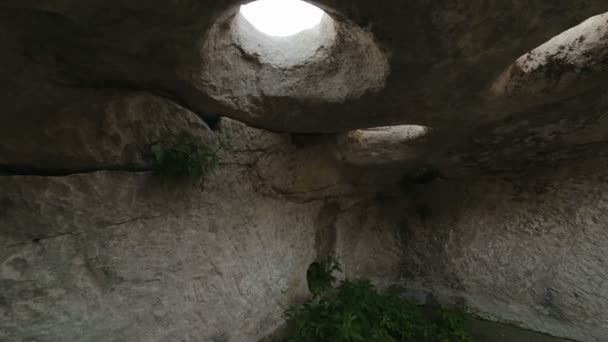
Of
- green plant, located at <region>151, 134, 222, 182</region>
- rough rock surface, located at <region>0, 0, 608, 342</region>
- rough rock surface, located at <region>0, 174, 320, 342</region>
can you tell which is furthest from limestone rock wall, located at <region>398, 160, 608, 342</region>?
green plant, located at <region>151, 134, 222, 182</region>

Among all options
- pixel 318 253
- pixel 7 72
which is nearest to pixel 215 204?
pixel 7 72

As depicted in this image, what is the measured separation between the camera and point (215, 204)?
8.68ft

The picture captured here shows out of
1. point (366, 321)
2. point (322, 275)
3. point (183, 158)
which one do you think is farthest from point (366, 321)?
point (183, 158)

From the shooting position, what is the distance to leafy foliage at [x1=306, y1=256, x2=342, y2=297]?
12.3ft

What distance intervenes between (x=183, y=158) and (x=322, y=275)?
8.01 ft

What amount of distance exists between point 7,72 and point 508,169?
14.1ft

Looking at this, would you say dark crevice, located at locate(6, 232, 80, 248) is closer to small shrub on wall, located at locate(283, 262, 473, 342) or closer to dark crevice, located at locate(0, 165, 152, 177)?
dark crevice, located at locate(0, 165, 152, 177)

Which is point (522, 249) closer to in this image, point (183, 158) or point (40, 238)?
point (183, 158)

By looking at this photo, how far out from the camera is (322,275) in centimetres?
392

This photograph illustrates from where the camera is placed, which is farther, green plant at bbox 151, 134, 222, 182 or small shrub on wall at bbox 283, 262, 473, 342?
small shrub on wall at bbox 283, 262, 473, 342

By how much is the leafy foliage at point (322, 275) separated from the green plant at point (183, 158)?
85.0 inches

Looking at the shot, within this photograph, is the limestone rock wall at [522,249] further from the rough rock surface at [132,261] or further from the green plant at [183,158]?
the green plant at [183,158]

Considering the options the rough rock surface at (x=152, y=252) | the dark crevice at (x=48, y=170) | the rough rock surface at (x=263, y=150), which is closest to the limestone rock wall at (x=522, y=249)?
the rough rock surface at (x=263, y=150)

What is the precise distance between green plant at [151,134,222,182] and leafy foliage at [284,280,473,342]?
170 cm
